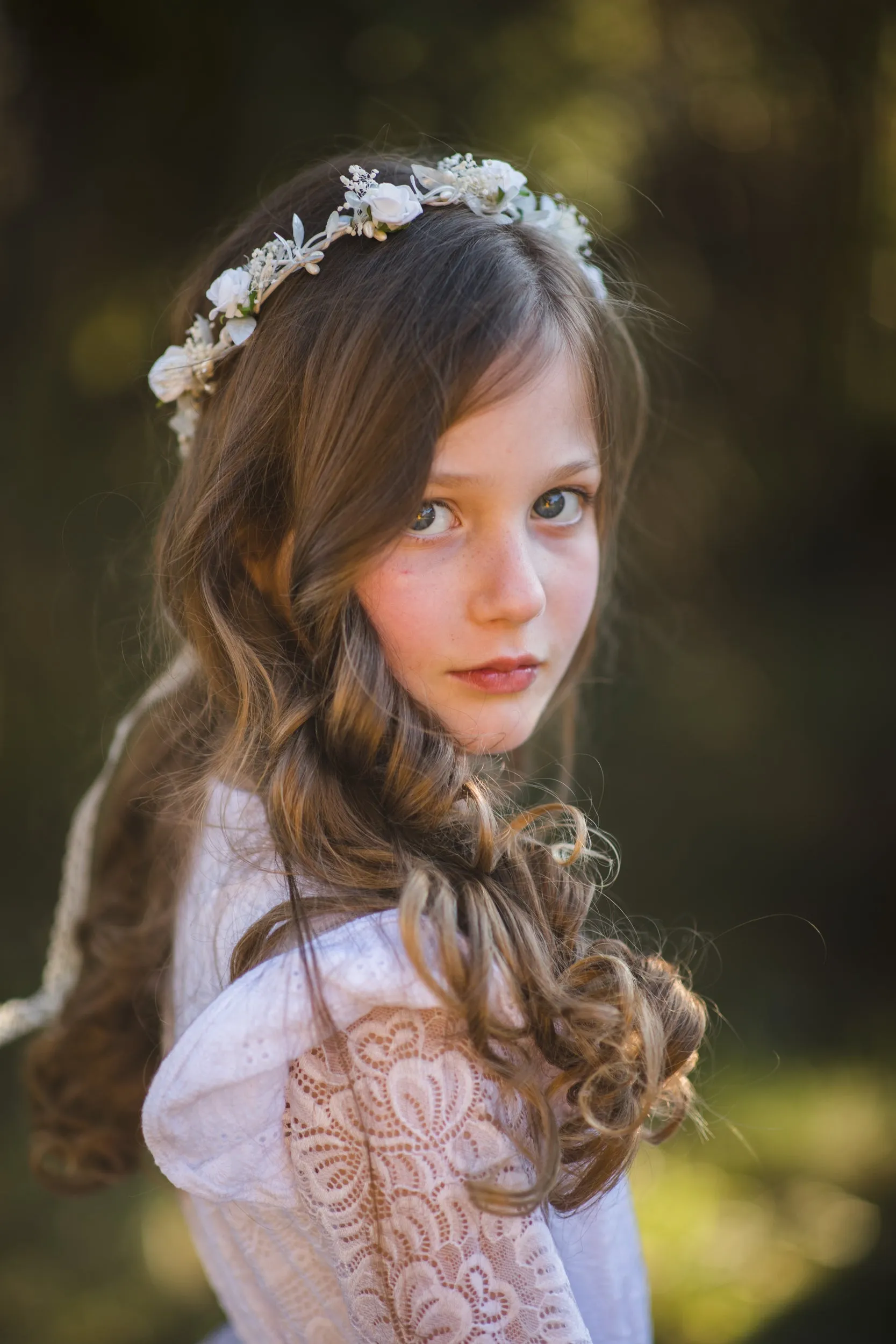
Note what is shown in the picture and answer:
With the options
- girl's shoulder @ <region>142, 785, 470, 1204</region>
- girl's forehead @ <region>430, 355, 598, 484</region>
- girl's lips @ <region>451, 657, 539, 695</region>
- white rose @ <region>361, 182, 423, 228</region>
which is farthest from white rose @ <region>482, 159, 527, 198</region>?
girl's shoulder @ <region>142, 785, 470, 1204</region>

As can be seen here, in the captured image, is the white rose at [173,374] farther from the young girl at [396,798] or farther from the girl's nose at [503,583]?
the girl's nose at [503,583]

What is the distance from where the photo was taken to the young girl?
0.78 metres

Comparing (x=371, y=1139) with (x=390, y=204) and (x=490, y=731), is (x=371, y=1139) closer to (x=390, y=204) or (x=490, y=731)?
(x=490, y=731)

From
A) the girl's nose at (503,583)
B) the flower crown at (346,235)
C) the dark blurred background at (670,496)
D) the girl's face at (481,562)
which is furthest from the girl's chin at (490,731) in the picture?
the dark blurred background at (670,496)

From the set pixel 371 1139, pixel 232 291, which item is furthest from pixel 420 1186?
pixel 232 291

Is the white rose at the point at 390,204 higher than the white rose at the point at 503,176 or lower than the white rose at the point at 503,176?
lower

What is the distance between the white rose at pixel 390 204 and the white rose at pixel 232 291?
0.15 m

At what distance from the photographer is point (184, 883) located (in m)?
1.18

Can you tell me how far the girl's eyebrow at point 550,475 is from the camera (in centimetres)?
90

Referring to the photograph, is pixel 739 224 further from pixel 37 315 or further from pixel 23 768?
pixel 23 768

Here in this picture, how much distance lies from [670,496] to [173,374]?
130cm

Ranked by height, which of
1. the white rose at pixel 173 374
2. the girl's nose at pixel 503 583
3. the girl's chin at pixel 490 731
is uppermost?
the white rose at pixel 173 374

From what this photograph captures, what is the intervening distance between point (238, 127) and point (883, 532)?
1.45 metres

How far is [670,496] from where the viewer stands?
218 cm
